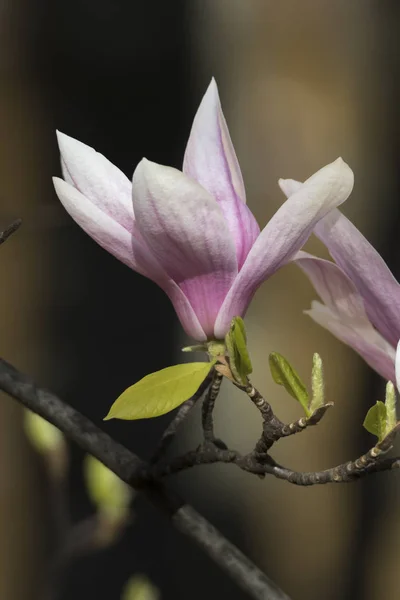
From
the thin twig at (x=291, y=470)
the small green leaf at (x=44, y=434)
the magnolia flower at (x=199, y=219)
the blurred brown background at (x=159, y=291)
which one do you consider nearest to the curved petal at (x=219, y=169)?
the magnolia flower at (x=199, y=219)

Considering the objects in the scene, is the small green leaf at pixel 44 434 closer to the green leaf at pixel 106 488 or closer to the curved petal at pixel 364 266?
the green leaf at pixel 106 488

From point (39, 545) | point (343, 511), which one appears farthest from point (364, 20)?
point (39, 545)

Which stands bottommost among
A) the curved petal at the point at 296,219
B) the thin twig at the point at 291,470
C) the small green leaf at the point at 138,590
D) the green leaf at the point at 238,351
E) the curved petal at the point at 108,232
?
the small green leaf at the point at 138,590

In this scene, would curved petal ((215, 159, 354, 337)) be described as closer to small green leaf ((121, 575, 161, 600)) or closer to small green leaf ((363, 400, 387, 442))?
small green leaf ((363, 400, 387, 442))

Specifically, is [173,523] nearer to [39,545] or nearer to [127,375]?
[127,375]

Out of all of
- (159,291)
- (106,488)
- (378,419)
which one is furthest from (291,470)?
(159,291)

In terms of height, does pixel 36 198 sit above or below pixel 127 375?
above

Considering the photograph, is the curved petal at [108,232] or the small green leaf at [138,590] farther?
the small green leaf at [138,590]
